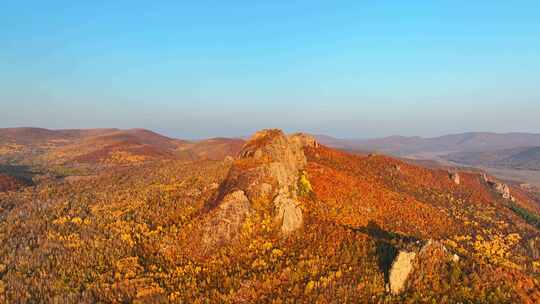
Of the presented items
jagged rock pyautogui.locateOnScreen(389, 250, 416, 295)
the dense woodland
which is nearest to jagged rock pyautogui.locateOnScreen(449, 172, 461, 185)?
the dense woodland

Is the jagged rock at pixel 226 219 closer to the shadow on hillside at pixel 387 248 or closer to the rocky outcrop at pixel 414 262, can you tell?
the shadow on hillside at pixel 387 248

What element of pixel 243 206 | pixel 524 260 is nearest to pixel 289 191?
pixel 243 206

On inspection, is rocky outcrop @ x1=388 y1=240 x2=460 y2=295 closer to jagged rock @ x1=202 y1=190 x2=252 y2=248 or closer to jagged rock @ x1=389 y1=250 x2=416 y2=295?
jagged rock @ x1=389 y1=250 x2=416 y2=295

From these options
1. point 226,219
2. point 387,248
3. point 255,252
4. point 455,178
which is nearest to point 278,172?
point 226,219

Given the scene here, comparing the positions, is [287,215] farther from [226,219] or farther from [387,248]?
[387,248]

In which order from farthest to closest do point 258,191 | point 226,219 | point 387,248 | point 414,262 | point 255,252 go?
point 258,191, point 226,219, point 387,248, point 255,252, point 414,262

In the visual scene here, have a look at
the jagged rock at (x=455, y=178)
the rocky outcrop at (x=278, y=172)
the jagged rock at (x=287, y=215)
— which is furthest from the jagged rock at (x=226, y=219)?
the jagged rock at (x=455, y=178)
